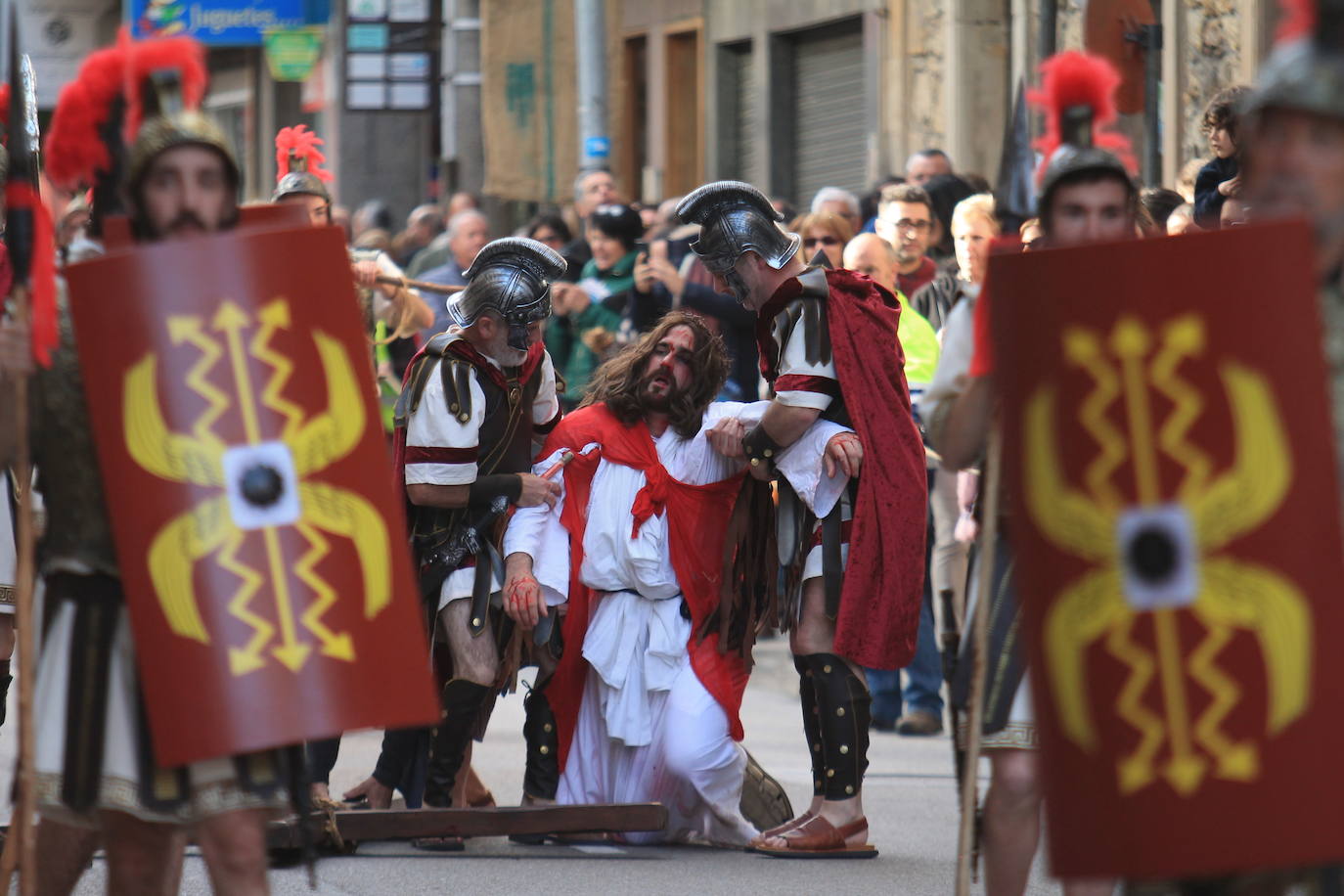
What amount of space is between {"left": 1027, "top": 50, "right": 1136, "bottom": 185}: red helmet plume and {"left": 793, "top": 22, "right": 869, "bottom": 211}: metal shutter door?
12532 millimetres

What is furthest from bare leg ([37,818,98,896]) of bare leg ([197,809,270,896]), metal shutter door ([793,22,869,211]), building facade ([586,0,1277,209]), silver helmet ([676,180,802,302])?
metal shutter door ([793,22,869,211])

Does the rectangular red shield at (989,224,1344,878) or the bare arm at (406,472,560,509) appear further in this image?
the bare arm at (406,472,560,509)

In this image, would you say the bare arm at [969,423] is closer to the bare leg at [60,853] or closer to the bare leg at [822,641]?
the bare leg at [60,853]

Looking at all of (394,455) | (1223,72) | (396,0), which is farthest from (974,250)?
(396,0)

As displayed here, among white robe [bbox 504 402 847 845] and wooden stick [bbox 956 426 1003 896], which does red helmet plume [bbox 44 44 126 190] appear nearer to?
wooden stick [bbox 956 426 1003 896]

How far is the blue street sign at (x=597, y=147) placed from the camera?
14.0 m

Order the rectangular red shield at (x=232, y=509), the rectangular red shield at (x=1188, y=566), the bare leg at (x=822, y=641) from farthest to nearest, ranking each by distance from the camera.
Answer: the bare leg at (x=822, y=641) → the rectangular red shield at (x=232, y=509) → the rectangular red shield at (x=1188, y=566)

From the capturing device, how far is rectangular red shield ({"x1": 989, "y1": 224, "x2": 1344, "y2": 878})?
3535 millimetres

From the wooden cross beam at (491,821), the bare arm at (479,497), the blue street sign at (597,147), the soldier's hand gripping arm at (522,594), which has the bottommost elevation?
the wooden cross beam at (491,821)

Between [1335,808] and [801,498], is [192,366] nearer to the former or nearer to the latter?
[1335,808]

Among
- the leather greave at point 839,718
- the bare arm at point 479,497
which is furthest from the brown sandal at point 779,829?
the bare arm at point 479,497

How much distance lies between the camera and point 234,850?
4234 mm

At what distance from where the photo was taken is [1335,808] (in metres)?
3.50

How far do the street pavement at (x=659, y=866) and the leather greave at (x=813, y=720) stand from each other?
26 cm
